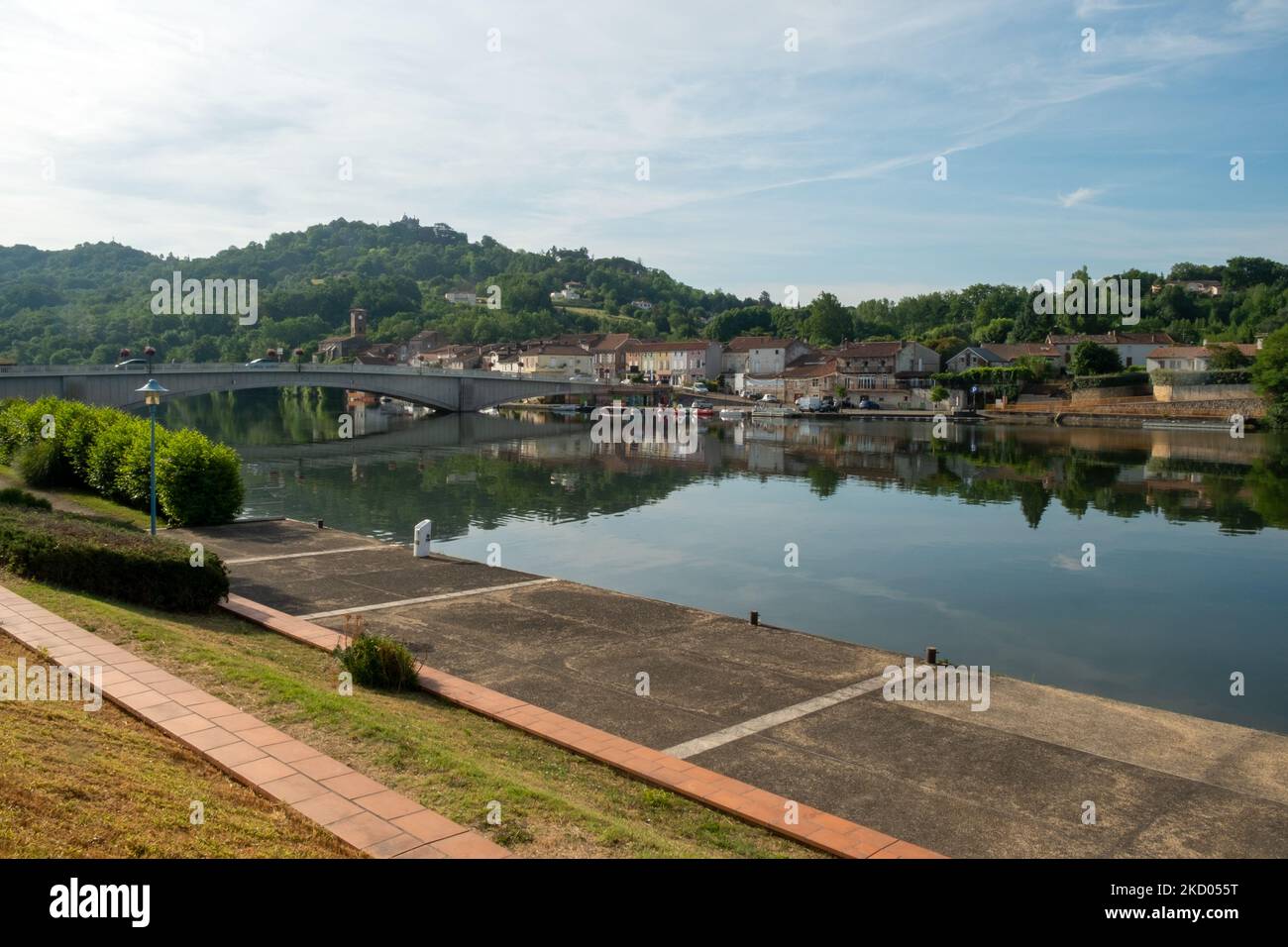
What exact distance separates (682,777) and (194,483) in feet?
74.5

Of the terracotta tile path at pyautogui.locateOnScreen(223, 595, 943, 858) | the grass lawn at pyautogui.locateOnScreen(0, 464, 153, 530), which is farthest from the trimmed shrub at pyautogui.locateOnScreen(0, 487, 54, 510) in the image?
the terracotta tile path at pyautogui.locateOnScreen(223, 595, 943, 858)

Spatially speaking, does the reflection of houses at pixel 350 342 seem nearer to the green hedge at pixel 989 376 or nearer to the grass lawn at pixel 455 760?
the green hedge at pixel 989 376

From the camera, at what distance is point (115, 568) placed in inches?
607

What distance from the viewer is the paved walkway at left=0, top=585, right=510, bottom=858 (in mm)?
7023

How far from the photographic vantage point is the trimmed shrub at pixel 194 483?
1095 inches

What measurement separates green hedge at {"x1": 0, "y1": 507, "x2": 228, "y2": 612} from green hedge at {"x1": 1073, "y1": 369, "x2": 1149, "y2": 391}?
102921mm

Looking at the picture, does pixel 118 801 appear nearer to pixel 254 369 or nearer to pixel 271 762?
pixel 271 762

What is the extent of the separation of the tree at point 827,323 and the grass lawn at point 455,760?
15403 cm

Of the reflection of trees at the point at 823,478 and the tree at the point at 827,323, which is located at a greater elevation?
the tree at the point at 827,323

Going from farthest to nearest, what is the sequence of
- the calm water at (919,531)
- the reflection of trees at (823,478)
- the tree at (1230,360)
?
the tree at (1230,360) → the reflection of trees at (823,478) → the calm water at (919,531)

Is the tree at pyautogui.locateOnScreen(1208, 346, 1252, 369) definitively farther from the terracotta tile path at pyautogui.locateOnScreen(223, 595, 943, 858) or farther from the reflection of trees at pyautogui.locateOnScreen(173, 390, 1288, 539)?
the terracotta tile path at pyautogui.locateOnScreen(223, 595, 943, 858)

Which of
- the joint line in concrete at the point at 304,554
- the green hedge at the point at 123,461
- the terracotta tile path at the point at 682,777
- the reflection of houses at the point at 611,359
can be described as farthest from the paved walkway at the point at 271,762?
the reflection of houses at the point at 611,359
